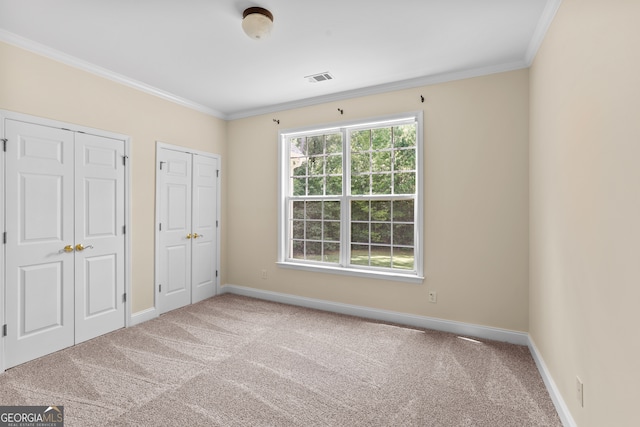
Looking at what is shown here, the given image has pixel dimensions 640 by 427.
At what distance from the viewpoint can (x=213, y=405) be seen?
213 cm

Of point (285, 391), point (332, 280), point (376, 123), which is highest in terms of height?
point (376, 123)

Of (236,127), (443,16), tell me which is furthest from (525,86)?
(236,127)

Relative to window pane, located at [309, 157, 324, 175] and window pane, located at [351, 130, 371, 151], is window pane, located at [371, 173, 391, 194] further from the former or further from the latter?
window pane, located at [309, 157, 324, 175]

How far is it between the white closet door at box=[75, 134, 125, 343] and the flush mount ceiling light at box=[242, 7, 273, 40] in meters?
2.14

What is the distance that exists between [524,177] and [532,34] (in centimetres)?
125

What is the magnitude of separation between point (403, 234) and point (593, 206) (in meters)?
2.18

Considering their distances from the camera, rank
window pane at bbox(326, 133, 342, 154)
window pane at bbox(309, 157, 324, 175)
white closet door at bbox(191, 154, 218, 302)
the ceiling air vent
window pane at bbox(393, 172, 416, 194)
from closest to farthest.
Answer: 1. the ceiling air vent
2. window pane at bbox(393, 172, 416, 194)
3. window pane at bbox(326, 133, 342, 154)
4. window pane at bbox(309, 157, 324, 175)
5. white closet door at bbox(191, 154, 218, 302)

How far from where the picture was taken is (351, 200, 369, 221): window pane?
3.95 metres

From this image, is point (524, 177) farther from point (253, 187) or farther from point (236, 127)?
point (236, 127)

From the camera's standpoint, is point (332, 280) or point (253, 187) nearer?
point (332, 280)

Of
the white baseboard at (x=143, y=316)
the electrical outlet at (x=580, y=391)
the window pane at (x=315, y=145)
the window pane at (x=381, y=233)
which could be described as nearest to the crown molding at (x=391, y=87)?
the window pane at (x=315, y=145)

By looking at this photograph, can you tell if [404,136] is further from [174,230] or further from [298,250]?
[174,230]

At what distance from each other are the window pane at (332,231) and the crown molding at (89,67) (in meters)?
2.47

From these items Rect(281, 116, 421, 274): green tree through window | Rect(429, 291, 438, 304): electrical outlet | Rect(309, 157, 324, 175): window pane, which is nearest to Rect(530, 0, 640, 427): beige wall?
Rect(429, 291, 438, 304): electrical outlet
